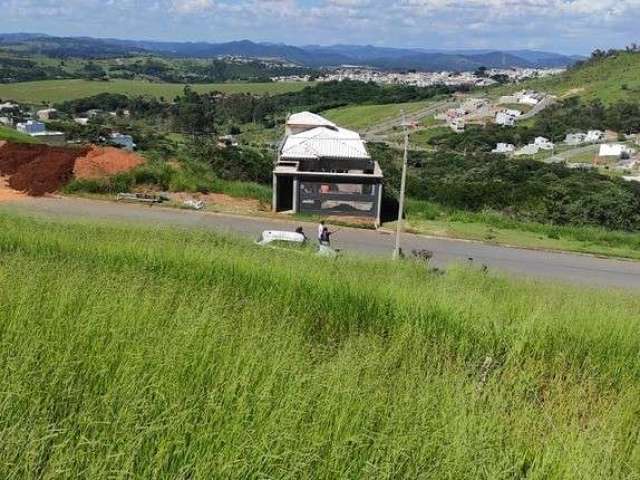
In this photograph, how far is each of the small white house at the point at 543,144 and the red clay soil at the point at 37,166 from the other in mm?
91811

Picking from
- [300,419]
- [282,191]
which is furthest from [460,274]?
[282,191]

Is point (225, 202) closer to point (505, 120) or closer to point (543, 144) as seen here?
point (543, 144)

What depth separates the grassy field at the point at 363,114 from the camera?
129000mm

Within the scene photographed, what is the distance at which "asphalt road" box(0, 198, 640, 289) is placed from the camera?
759 inches

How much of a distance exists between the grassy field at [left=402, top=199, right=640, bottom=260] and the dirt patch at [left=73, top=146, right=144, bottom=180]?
34.9 ft

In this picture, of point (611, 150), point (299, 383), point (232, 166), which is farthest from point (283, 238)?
point (611, 150)

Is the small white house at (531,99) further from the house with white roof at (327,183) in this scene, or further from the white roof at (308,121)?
the house with white roof at (327,183)

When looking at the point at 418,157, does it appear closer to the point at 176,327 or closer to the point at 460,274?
the point at 460,274

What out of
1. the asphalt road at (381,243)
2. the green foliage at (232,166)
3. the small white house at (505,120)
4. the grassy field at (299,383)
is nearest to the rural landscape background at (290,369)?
the grassy field at (299,383)

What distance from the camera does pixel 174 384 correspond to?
13.3ft

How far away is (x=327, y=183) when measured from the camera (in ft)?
76.8

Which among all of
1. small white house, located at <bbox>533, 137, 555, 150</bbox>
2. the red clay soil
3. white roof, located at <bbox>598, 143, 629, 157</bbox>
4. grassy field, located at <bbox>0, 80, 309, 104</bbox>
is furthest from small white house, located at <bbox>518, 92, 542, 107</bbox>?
the red clay soil

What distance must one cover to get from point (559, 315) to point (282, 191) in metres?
17.7

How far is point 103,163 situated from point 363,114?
112968 mm
